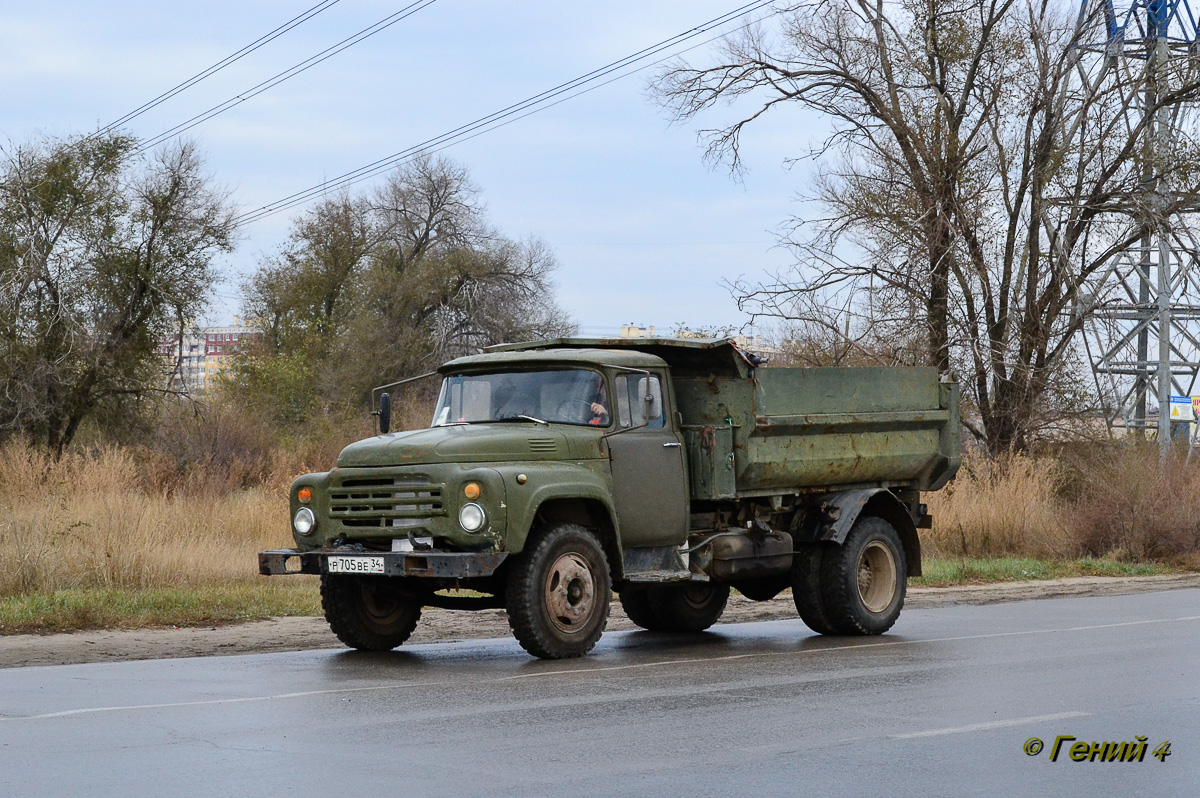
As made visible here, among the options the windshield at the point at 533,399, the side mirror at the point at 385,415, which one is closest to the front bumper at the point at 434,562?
the windshield at the point at 533,399

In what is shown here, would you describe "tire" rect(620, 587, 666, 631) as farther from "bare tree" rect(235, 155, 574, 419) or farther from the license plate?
"bare tree" rect(235, 155, 574, 419)

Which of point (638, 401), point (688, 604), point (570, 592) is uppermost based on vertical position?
point (638, 401)

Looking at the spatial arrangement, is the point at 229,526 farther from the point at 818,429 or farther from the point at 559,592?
the point at 559,592

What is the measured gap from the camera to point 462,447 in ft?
35.7

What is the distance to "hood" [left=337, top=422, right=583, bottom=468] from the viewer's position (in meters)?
10.9

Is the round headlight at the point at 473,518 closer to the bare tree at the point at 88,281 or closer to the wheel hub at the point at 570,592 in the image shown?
the wheel hub at the point at 570,592

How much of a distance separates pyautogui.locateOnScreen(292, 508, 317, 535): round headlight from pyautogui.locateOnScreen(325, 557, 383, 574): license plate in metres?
0.53

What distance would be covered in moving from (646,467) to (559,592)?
5.31 ft

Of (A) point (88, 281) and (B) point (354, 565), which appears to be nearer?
(B) point (354, 565)

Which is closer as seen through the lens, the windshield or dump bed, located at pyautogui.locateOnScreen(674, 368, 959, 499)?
the windshield

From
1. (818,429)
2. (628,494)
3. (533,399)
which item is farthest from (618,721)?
(818,429)

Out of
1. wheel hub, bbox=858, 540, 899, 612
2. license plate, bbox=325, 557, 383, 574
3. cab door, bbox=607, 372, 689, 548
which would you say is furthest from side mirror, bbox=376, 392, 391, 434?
wheel hub, bbox=858, 540, 899, 612

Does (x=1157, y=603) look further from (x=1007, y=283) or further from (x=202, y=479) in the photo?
(x=202, y=479)

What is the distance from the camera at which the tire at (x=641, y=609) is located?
1399 centimetres
